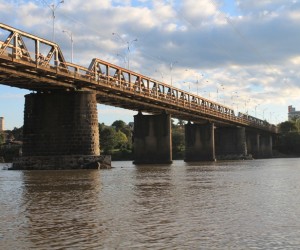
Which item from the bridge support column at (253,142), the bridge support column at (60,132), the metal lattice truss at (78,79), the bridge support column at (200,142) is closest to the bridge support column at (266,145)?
the bridge support column at (253,142)

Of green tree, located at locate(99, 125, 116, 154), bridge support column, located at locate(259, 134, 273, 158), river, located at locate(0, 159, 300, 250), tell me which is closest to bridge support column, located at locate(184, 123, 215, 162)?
green tree, located at locate(99, 125, 116, 154)

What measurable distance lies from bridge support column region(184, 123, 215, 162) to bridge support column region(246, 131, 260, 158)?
167ft

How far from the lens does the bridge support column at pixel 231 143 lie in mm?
137875

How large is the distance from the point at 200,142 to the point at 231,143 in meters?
25.5

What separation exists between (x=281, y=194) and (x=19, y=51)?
113 feet

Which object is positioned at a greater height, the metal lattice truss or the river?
the metal lattice truss

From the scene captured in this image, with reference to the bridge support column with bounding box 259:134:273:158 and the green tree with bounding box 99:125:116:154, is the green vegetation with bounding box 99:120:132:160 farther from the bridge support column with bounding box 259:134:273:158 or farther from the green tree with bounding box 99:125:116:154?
the bridge support column with bounding box 259:134:273:158

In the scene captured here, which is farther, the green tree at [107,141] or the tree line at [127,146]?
the green tree at [107,141]

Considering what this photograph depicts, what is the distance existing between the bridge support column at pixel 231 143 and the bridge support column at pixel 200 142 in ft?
71.5

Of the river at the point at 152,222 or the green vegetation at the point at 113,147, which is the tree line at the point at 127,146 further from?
the river at the point at 152,222

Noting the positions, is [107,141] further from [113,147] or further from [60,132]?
[60,132]

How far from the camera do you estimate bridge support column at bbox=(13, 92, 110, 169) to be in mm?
55081

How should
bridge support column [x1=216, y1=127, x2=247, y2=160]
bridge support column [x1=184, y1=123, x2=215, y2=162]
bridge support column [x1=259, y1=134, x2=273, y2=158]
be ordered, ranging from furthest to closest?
1. bridge support column [x1=259, y1=134, x2=273, y2=158]
2. bridge support column [x1=216, y1=127, x2=247, y2=160]
3. bridge support column [x1=184, y1=123, x2=215, y2=162]

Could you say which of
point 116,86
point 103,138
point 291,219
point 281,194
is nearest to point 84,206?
point 291,219
